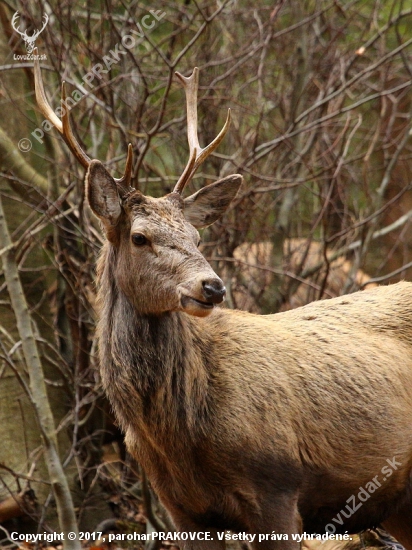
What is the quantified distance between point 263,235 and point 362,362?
433cm

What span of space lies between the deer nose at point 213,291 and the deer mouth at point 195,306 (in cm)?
6

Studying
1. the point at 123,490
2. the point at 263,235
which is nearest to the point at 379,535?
the point at 123,490

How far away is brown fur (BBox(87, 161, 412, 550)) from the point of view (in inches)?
166

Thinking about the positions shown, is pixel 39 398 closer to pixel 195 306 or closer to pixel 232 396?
pixel 232 396

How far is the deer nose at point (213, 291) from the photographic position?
3863mm

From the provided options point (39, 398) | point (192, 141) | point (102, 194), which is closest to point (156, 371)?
point (102, 194)

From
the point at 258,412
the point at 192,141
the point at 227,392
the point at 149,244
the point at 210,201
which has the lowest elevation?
the point at 258,412

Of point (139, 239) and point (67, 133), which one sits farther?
point (67, 133)

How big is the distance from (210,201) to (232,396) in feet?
4.15

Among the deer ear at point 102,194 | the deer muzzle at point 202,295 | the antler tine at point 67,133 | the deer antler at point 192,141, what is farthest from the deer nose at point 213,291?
the antler tine at point 67,133

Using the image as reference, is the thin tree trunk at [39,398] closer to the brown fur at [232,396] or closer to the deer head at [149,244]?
the brown fur at [232,396]

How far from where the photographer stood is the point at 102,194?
4.33 m

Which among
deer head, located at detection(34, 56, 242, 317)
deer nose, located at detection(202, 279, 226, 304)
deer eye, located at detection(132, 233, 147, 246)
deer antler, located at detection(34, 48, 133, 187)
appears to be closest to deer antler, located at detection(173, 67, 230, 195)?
deer head, located at detection(34, 56, 242, 317)

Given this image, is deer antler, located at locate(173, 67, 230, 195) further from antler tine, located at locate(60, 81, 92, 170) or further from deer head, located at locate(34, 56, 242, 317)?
antler tine, located at locate(60, 81, 92, 170)
